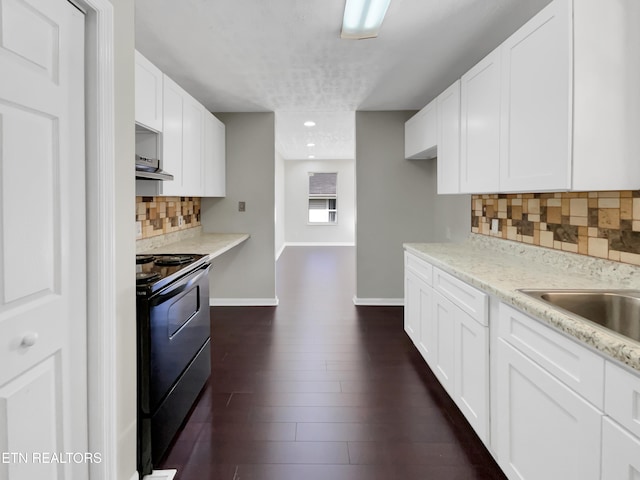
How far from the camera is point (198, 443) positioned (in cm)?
196

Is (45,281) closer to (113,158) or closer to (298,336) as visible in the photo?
(113,158)

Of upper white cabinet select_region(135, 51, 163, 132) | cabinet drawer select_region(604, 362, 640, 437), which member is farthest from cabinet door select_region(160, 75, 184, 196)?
cabinet drawer select_region(604, 362, 640, 437)

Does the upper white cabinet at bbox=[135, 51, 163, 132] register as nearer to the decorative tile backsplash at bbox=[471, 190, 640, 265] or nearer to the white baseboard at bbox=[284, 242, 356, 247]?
the decorative tile backsplash at bbox=[471, 190, 640, 265]

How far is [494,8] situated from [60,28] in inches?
87.0

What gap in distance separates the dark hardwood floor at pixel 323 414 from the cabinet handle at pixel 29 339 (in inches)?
40.8

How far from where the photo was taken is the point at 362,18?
7.47 feet

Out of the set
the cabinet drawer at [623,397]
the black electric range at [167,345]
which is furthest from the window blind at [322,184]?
the cabinet drawer at [623,397]

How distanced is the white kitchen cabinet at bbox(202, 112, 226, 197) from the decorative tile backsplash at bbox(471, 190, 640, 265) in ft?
8.94

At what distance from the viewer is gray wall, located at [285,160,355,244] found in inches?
416

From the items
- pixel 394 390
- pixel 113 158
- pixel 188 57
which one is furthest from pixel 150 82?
pixel 394 390

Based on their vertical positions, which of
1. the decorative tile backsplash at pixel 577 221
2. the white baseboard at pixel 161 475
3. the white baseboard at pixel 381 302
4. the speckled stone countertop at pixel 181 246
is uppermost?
the decorative tile backsplash at pixel 577 221

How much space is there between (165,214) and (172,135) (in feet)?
3.02

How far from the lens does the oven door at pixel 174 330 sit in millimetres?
1724

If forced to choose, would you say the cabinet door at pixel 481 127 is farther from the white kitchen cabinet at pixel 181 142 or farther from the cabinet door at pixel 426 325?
the white kitchen cabinet at pixel 181 142
